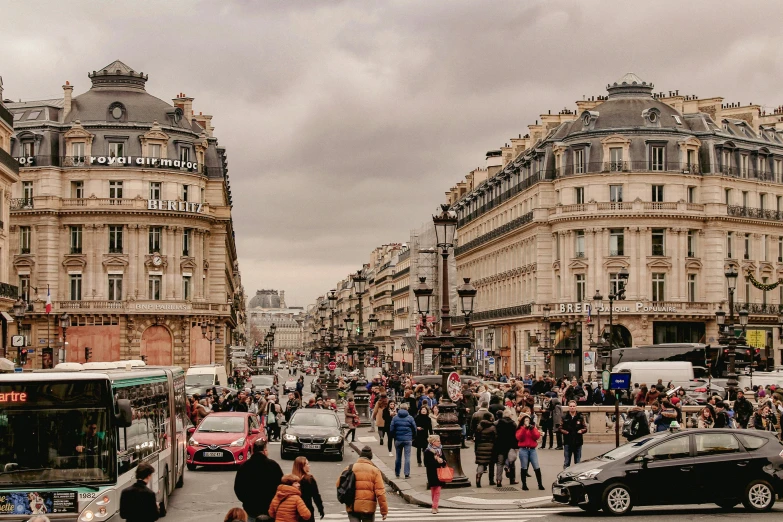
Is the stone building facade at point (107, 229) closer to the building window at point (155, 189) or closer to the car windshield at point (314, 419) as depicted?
the building window at point (155, 189)

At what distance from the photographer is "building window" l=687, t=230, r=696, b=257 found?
7312 cm

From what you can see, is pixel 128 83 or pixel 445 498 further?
pixel 128 83

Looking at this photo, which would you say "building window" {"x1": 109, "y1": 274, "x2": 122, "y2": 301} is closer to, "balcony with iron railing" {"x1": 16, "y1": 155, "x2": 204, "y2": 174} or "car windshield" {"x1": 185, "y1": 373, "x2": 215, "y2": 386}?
"balcony with iron railing" {"x1": 16, "y1": 155, "x2": 204, "y2": 174}

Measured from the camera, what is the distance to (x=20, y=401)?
13914 millimetres

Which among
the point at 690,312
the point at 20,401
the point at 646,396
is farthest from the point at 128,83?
the point at 20,401

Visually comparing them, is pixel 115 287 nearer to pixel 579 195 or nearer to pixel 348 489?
pixel 579 195

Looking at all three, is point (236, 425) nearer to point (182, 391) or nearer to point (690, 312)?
point (182, 391)

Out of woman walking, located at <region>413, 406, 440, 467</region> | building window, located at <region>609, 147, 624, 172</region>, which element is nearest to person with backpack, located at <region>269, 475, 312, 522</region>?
woman walking, located at <region>413, 406, 440, 467</region>

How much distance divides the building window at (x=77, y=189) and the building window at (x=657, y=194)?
3670 cm

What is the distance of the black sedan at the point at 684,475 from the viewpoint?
18.5 m

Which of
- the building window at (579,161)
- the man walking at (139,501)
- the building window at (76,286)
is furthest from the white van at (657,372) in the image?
the building window at (76,286)

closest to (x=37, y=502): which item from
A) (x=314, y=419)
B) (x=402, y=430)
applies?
(x=402, y=430)

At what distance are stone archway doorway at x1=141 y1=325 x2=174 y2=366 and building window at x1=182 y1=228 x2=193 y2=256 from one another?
212 inches

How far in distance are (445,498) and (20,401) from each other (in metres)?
9.74
